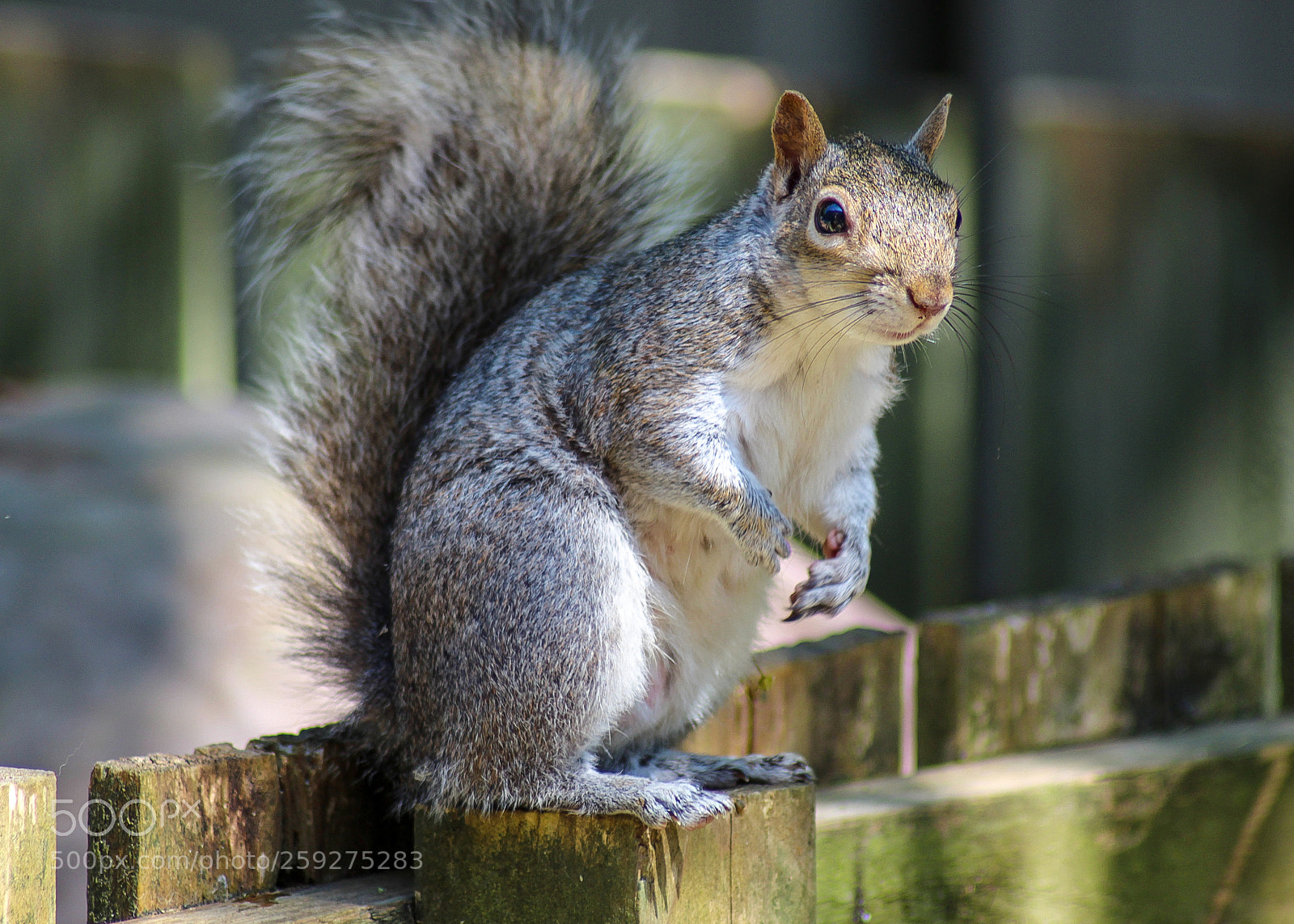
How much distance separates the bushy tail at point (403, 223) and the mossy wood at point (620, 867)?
27 cm

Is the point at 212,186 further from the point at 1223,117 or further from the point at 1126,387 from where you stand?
the point at 1223,117

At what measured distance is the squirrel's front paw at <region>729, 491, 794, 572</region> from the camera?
140 cm

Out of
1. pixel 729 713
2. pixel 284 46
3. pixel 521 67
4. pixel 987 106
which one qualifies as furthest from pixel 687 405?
pixel 987 106

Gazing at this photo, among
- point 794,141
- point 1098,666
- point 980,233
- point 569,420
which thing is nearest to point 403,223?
point 569,420

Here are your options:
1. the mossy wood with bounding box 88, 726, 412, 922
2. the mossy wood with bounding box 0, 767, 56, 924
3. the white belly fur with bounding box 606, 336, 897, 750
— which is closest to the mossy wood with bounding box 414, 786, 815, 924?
the mossy wood with bounding box 88, 726, 412, 922

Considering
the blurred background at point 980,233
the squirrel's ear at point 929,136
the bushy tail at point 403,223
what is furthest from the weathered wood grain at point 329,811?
the blurred background at point 980,233

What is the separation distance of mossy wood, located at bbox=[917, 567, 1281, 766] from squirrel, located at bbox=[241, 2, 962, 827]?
224 millimetres

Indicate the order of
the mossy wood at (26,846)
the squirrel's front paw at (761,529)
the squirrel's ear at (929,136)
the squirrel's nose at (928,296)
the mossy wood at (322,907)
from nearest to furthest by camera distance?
1. the mossy wood at (26,846)
2. the mossy wood at (322,907)
3. the squirrel's nose at (928,296)
4. the squirrel's front paw at (761,529)
5. the squirrel's ear at (929,136)

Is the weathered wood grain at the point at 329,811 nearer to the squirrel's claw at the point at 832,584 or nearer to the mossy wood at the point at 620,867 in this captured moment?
the mossy wood at the point at 620,867

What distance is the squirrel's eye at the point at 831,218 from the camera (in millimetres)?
1333

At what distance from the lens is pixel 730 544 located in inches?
58.9

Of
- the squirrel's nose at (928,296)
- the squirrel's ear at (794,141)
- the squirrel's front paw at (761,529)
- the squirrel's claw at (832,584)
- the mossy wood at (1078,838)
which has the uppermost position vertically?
the squirrel's ear at (794,141)

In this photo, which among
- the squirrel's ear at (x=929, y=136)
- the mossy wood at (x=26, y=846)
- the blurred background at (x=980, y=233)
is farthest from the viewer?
the blurred background at (x=980, y=233)

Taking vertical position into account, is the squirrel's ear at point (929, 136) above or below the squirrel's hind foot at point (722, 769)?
above
